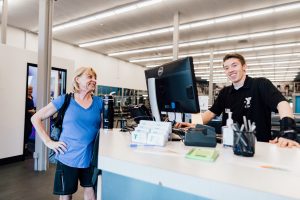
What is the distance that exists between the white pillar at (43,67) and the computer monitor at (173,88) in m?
2.86

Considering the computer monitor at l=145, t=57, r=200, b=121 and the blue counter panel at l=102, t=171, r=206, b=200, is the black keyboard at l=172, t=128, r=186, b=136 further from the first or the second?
the blue counter panel at l=102, t=171, r=206, b=200

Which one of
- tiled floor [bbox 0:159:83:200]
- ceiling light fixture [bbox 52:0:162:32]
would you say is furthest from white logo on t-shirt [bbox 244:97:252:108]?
ceiling light fixture [bbox 52:0:162:32]

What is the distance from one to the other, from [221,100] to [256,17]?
5986 millimetres

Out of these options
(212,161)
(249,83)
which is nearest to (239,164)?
(212,161)

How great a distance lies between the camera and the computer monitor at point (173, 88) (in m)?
1.30

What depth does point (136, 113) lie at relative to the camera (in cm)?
200

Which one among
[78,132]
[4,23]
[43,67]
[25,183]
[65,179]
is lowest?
[25,183]

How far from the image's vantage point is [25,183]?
11.4 feet

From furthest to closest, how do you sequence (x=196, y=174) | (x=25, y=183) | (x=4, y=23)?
(x=4, y=23) < (x=25, y=183) < (x=196, y=174)

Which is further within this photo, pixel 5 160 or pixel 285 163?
pixel 5 160

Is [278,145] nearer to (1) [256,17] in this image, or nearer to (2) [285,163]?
(2) [285,163]

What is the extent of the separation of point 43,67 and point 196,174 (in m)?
3.90

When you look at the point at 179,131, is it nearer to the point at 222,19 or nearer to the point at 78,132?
the point at 78,132

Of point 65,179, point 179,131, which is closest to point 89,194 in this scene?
point 65,179
